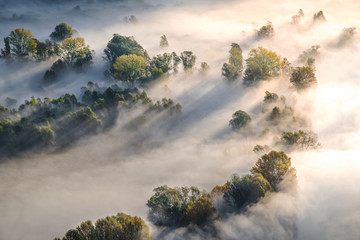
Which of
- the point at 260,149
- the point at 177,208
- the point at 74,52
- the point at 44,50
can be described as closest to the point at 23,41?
the point at 44,50

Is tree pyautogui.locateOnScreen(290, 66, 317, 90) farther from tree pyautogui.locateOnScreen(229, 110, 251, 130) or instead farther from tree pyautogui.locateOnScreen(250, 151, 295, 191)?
tree pyautogui.locateOnScreen(250, 151, 295, 191)

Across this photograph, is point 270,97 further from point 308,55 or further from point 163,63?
point 308,55

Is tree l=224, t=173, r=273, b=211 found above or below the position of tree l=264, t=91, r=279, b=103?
below

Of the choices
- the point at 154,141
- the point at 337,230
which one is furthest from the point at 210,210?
the point at 154,141

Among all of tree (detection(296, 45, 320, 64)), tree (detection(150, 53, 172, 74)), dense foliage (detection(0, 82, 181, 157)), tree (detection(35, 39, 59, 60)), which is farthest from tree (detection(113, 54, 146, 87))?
tree (detection(296, 45, 320, 64))

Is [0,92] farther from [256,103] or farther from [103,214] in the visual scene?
[256,103]

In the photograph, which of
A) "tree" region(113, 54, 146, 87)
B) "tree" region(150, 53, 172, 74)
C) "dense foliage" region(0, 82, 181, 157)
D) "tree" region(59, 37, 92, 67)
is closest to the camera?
"dense foliage" region(0, 82, 181, 157)

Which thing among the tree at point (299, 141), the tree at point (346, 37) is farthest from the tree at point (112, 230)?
the tree at point (346, 37)
